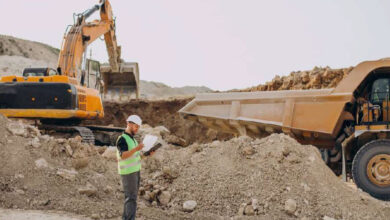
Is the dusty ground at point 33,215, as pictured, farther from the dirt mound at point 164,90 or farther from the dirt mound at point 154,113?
the dirt mound at point 164,90

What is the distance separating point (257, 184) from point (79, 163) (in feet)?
9.50

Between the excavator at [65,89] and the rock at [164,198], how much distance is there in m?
→ 4.17

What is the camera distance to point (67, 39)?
10.3 m

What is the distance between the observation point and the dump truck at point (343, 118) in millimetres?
6957

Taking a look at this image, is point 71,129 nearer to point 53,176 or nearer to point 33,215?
point 53,176

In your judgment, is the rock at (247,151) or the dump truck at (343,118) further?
the dump truck at (343,118)

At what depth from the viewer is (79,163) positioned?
666cm

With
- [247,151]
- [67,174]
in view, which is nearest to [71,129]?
[67,174]

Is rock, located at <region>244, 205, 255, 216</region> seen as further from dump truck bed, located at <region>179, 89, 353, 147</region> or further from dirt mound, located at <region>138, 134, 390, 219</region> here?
dump truck bed, located at <region>179, 89, 353, 147</region>

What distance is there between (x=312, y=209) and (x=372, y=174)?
206cm

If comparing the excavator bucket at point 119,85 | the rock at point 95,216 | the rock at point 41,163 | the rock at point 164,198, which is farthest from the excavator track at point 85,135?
the excavator bucket at point 119,85

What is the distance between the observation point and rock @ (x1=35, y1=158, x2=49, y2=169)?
6277 millimetres

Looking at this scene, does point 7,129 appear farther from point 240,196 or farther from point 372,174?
point 372,174

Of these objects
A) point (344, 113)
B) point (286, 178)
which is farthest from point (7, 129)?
point (344, 113)
